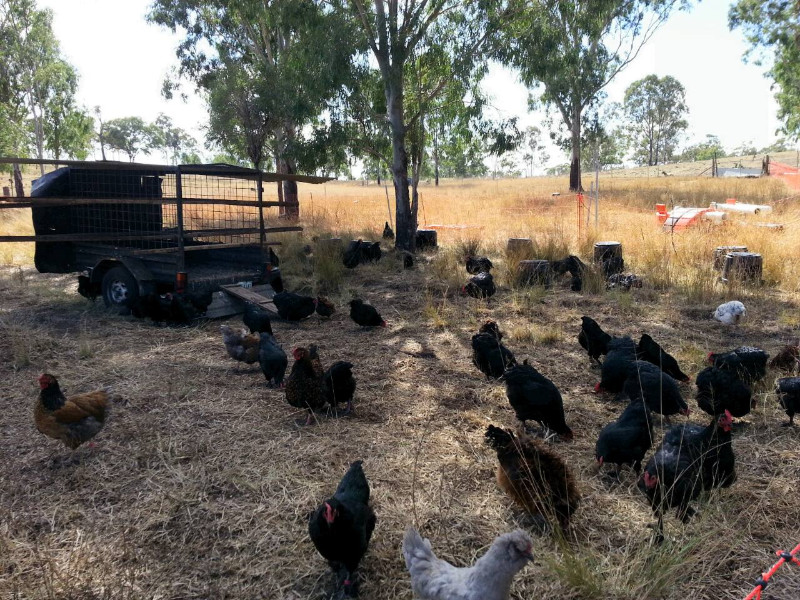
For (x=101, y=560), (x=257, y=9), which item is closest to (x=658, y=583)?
(x=101, y=560)

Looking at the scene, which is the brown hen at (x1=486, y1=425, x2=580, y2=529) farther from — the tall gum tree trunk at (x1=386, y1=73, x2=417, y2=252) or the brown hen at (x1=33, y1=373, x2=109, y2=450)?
the tall gum tree trunk at (x1=386, y1=73, x2=417, y2=252)

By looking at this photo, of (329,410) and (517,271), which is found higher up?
(517,271)

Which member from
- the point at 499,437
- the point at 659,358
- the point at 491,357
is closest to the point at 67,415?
the point at 499,437

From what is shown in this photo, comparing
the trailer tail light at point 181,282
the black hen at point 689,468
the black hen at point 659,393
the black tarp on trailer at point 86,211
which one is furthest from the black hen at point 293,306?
the black hen at point 689,468

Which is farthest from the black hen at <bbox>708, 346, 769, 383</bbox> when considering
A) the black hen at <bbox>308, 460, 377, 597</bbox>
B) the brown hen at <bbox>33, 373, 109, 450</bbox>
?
the brown hen at <bbox>33, 373, 109, 450</bbox>

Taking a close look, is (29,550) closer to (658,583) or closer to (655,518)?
(658,583)

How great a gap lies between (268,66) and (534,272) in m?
12.5

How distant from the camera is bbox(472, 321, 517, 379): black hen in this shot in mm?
5273

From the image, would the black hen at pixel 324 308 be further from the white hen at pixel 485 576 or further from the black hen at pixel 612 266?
the white hen at pixel 485 576

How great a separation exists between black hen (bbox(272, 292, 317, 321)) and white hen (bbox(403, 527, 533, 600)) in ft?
18.1

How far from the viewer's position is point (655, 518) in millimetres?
3150

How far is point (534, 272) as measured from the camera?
9562 millimetres

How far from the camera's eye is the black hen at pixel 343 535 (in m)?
2.60

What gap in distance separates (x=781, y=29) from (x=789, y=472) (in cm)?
2465
